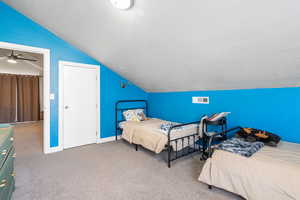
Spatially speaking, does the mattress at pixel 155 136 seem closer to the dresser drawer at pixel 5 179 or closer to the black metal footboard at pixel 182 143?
the black metal footboard at pixel 182 143

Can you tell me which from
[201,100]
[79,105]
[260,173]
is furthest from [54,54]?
[260,173]

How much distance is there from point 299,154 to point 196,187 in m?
1.19

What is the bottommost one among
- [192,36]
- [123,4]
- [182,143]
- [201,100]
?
[182,143]

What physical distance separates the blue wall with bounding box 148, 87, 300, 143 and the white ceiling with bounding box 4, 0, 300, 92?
0.15m

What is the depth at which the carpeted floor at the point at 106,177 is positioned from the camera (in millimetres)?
1710

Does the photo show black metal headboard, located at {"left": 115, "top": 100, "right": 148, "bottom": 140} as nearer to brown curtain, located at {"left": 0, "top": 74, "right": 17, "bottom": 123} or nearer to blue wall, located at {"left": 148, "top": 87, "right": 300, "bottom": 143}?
blue wall, located at {"left": 148, "top": 87, "right": 300, "bottom": 143}

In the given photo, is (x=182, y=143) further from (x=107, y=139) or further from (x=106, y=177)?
(x=107, y=139)

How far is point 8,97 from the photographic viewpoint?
5.73 m

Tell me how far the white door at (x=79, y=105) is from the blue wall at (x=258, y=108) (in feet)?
7.15

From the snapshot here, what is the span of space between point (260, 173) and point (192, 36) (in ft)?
5.48

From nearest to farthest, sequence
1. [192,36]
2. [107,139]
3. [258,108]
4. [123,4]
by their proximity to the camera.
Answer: [123,4], [192,36], [258,108], [107,139]

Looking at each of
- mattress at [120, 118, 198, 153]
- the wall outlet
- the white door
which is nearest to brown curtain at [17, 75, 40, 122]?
the white door

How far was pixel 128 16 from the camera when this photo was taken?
6.37 feet

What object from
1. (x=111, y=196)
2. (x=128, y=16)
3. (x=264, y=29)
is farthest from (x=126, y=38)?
(x=111, y=196)
